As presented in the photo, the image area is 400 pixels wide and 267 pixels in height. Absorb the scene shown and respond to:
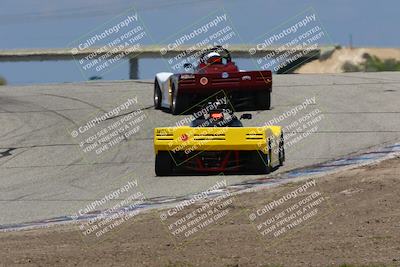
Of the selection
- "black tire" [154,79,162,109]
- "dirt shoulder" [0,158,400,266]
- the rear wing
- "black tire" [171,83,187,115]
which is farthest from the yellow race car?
"black tire" [154,79,162,109]

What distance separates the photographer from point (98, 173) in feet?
54.1

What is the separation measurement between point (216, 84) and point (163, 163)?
6916mm

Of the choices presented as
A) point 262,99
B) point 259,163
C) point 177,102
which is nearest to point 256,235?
point 259,163

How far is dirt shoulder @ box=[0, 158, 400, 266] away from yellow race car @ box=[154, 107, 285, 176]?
8.09 feet

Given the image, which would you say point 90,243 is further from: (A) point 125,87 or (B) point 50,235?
(A) point 125,87

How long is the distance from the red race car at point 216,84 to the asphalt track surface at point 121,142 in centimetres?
36

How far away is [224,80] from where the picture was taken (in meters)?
22.3

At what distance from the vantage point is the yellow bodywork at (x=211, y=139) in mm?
15188

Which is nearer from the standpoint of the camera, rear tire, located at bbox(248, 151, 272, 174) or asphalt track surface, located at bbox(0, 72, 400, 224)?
asphalt track surface, located at bbox(0, 72, 400, 224)

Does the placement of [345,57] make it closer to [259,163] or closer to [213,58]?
[213,58]

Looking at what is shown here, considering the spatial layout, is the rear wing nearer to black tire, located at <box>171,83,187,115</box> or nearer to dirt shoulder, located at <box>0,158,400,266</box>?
black tire, located at <box>171,83,187,115</box>

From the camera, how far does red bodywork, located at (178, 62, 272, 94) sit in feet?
73.0

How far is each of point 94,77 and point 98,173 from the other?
996 inches

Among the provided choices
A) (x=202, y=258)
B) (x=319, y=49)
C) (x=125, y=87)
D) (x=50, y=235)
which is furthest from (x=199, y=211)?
(x=319, y=49)
